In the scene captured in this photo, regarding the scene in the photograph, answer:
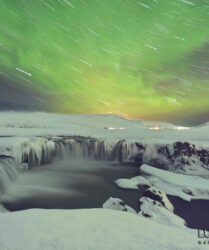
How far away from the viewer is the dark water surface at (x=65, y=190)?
17.2 meters

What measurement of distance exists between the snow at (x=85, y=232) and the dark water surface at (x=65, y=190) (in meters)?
6.10

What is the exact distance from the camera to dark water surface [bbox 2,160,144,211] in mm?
17188

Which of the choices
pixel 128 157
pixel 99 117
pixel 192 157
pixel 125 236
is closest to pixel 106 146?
pixel 128 157

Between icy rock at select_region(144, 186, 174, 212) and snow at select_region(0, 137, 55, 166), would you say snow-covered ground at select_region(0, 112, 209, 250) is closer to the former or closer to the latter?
snow at select_region(0, 137, 55, 166)

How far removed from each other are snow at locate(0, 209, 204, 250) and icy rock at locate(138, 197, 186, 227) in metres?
3.76

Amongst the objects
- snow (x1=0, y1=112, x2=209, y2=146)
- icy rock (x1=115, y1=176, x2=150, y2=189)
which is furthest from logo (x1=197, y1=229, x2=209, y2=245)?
snow (x1=0, y1=112, x2=209, y2=146)

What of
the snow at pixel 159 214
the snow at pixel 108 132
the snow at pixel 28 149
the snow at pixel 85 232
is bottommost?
the snow at pixel 159 214

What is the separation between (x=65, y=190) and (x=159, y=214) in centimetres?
866

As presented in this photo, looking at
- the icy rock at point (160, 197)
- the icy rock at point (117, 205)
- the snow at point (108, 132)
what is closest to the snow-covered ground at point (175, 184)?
the icy rock at point (160, 197)

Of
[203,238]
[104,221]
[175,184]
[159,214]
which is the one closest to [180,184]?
[175,184]

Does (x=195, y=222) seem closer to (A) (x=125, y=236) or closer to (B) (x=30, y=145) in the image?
(A) (x=125, y=236)

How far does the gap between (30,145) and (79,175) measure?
6935 millimetres

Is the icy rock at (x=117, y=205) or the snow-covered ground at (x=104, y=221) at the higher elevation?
the snow-covered ground at (x=104, y=221)

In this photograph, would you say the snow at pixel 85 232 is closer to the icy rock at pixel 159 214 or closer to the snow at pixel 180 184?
the icy rock at pixel 159 214
